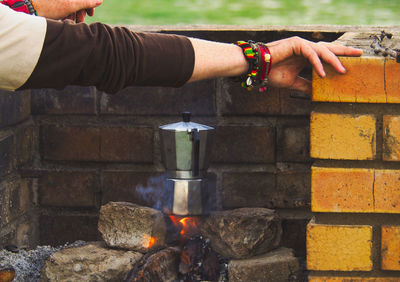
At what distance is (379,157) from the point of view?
1494 mm

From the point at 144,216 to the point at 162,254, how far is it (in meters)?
0.16

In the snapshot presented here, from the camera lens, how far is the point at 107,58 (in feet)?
4.56

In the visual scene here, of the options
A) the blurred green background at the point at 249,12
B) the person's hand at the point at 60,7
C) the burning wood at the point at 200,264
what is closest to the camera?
the person's hand at the point at 60,7

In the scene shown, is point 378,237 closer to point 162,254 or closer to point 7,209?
point 162,254

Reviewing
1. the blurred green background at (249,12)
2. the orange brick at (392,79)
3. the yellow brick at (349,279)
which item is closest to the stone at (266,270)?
the yellow brick at (349,279)

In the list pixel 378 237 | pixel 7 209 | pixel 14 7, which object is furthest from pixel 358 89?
pixel 7 209

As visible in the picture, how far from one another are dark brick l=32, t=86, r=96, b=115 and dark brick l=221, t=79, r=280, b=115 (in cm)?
47

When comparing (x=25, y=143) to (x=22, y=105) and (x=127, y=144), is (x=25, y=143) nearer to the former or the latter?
(x=22, y=105)

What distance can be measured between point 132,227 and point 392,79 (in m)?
0.93

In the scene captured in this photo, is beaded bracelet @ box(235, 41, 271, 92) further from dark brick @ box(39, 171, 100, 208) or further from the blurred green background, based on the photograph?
the blurred green background

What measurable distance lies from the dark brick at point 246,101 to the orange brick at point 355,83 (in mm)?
653

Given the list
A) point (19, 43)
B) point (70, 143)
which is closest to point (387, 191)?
point (19, 43)

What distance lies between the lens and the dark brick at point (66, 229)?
2.33m

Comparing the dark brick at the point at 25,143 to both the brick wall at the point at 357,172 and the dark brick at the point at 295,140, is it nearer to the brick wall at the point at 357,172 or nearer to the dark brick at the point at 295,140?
the dark brick at the point at 295,140
